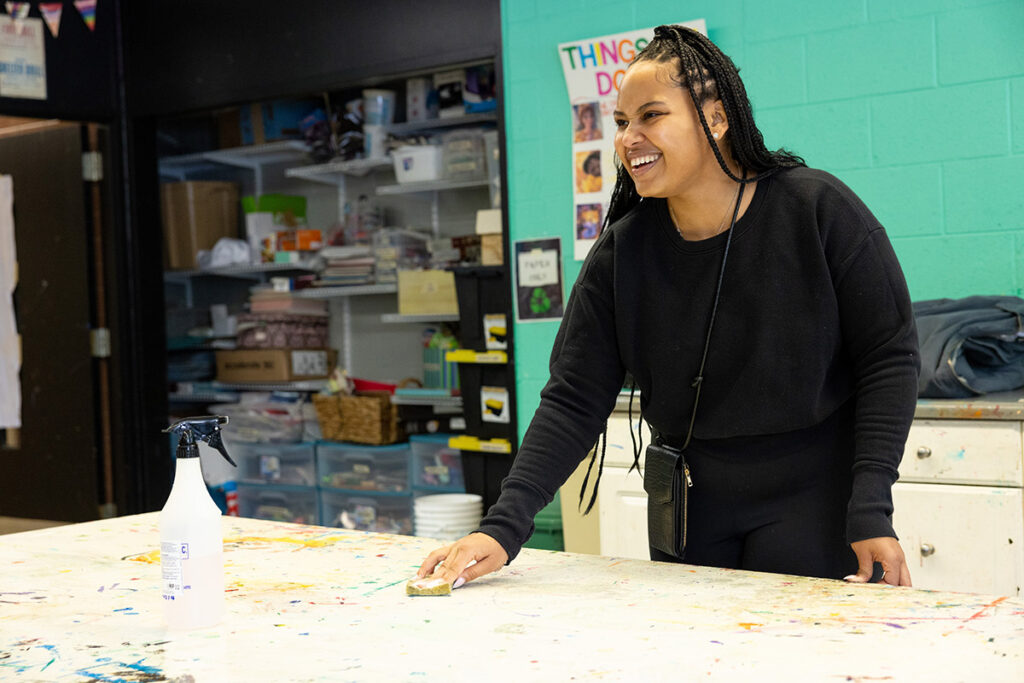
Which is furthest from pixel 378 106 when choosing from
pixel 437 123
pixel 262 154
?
pixel 262 154

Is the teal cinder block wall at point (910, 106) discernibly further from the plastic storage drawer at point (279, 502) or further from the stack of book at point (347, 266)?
the plastic storage drawer at point (279, 502)

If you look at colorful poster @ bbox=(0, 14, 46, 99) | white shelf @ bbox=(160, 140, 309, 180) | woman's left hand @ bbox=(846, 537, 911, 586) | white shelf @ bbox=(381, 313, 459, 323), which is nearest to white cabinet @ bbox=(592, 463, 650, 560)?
woman's left hand @ bbox=(846, 537, 911, 586)

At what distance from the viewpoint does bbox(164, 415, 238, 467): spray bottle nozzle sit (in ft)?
3.78

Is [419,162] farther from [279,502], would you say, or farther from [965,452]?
[965,452]

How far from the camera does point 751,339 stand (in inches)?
59.4

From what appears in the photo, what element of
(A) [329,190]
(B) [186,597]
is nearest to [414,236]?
(A) [329,190]

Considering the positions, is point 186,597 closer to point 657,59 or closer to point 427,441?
point 657,59

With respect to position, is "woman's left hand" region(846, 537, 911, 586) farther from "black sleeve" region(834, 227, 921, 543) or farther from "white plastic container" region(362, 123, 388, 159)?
"white plastic container" region(362, 123, 388, 159)

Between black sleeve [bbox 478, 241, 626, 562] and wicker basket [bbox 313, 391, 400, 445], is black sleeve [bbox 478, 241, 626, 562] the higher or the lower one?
the higher one

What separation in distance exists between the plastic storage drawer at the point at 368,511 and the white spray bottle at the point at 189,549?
10.9ft

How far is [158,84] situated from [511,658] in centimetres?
420

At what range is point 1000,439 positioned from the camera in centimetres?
233

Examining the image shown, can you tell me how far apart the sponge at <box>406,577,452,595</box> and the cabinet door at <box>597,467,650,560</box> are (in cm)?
161

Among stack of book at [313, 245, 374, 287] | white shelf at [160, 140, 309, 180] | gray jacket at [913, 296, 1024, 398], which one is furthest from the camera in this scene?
white shelf at [160, 140, 309, 180]
